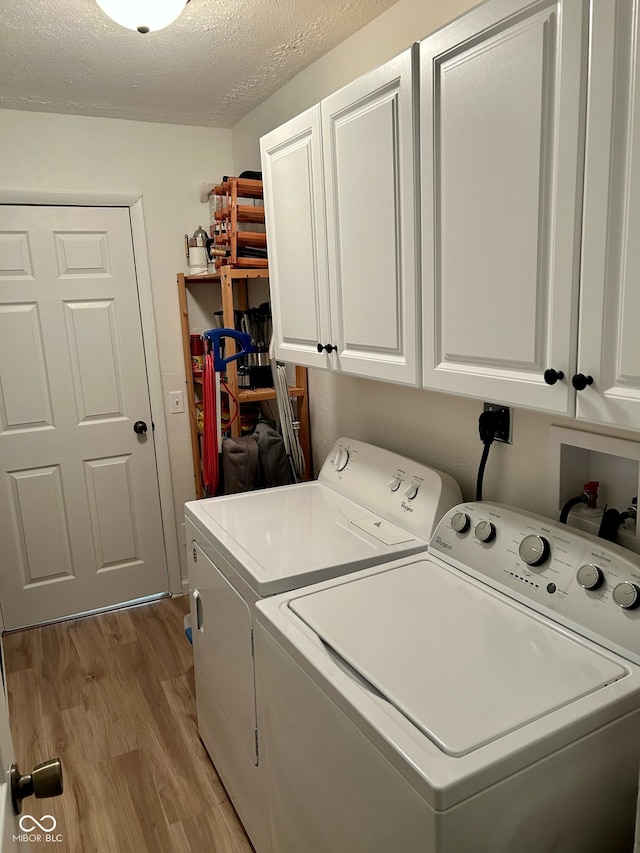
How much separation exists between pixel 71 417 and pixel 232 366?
1021 mm

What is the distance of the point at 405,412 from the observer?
2.11m

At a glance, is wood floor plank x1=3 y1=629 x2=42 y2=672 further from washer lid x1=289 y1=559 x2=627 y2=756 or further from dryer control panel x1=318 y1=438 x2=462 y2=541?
washer lid x1=289 y1=559 x2=627 y2=756

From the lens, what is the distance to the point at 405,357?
153 centimetres

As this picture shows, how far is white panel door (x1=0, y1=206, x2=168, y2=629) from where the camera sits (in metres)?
2.91

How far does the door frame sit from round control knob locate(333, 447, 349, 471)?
1.36 metres

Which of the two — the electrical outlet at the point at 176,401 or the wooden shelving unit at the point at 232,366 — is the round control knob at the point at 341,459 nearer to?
the wooden shelving unit at the point at 232,366

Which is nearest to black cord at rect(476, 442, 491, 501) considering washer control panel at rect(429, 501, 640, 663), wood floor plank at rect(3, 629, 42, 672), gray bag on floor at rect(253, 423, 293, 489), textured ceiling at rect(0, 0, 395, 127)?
Result: washer control panel at rect(429, 501, 640, 663)

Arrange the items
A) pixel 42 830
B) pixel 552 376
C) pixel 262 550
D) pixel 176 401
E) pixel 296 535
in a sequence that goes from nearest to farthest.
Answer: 1. pixel 552 376
2. pixel 262 550
3. pixel 296 535
4. pixel 42 830
5. pixel 176 401

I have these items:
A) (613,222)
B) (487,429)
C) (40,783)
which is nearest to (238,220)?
(487,429)

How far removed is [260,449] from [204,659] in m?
0.83

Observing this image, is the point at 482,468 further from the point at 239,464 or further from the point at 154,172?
the point at 154,172

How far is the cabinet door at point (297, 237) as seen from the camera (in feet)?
5.87

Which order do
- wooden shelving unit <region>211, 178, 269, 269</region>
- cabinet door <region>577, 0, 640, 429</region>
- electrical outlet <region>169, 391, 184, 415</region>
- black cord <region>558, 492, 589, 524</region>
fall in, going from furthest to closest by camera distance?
Result: 1. electrical outlet <region>169, 391, 184, 415</region>
2. wooden shelving unit <region>211, 178, 269, 269</region>
3. black cord <region>558, 492, 589, 524</region>
4. cabinet door <region>577, 0, 640, 429</region>

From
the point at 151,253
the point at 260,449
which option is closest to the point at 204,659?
the point at 260,449
